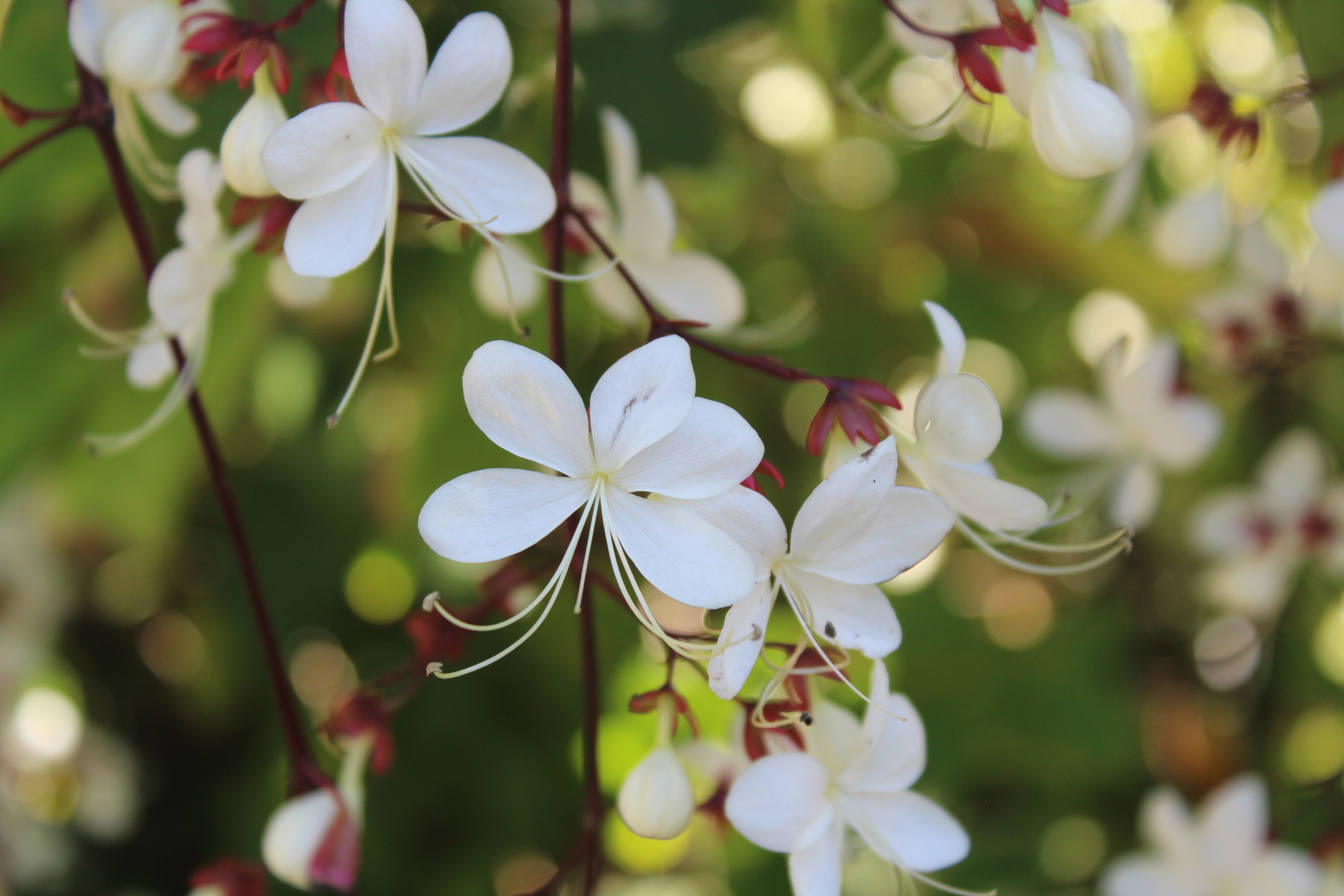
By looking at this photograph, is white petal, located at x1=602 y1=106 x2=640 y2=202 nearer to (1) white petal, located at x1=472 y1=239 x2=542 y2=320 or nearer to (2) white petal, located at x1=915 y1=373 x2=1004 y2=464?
(1) white petal, located at x1=472 y1=239 x2=542 y2=320

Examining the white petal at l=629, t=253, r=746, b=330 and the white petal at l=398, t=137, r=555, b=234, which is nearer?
the white petal at l=398, t=137, r=555, b=234

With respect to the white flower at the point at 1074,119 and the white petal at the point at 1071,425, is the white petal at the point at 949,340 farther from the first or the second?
the white petal at the point at 1071,425

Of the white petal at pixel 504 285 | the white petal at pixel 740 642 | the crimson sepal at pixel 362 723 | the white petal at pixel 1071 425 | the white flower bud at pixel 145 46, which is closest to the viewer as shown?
the white petal at pixel 740 642

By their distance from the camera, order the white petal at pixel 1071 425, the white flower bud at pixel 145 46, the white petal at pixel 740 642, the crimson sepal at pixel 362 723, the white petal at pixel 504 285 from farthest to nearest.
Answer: the white petal at pixel 1071 425
the white petal at pixel 504 285
the crimson sepal at pixel 362 723
the white flower bud at pixel 145 46
the white petal at pixel 740 642

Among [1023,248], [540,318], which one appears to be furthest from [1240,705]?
[540,318]

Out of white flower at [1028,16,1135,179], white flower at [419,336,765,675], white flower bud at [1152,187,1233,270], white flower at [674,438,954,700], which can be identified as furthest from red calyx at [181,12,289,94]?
white flower bud at [1152,187,1233,270]

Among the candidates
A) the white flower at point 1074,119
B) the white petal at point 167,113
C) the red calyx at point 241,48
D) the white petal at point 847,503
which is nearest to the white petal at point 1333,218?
the white flower at point 1074,119
